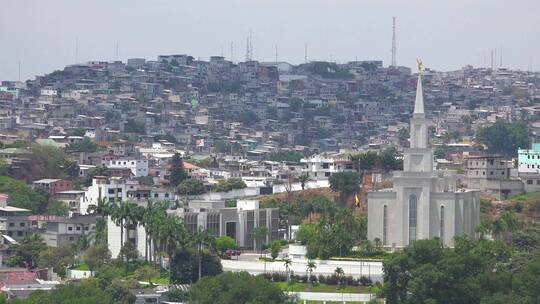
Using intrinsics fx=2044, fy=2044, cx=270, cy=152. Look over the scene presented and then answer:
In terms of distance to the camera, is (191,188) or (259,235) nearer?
(259,235)

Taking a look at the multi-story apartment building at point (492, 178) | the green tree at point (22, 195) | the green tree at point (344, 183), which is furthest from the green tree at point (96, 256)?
the multi-story apartment building at point (492, 178)

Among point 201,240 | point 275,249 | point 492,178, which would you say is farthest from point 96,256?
point 492,178

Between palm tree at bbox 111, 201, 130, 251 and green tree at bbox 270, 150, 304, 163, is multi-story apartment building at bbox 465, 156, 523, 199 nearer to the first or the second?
palm tree at bbox 111, 201, 130, 251

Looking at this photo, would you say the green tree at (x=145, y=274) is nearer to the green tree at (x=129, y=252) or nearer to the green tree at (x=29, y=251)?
the green tree at (x=129, y=252)

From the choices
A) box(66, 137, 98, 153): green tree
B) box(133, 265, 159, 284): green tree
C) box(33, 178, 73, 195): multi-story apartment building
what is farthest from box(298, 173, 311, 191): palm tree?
box(133, 265, 159, 284): green tree

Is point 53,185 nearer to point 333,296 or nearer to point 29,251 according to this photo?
point 29,251

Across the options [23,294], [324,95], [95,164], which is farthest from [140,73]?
[23,294]
